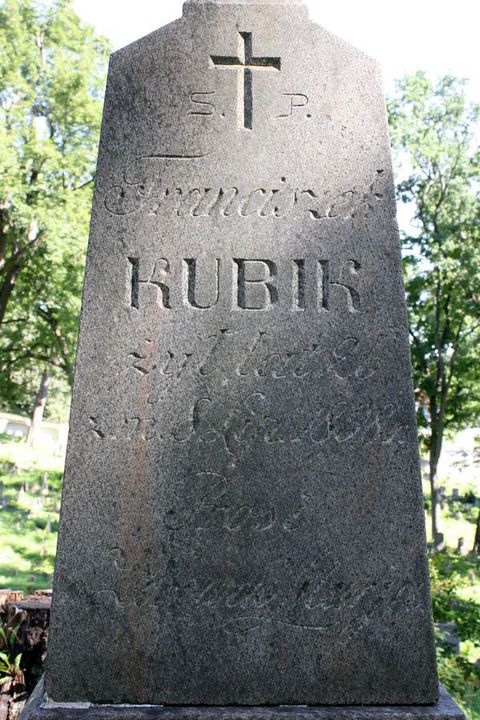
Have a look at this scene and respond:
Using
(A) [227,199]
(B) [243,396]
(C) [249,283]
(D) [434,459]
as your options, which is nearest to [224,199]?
(A) [227,199]

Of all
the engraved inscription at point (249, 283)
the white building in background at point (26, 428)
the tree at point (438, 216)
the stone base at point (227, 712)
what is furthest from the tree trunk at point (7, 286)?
the stone base at point (227, 712)

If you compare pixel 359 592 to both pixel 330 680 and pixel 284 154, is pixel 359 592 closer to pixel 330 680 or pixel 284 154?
pixel 330 680

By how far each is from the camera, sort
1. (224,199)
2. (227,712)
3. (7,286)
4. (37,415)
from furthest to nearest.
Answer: (37,415)
(7,286)
(224,199)
(227,712)

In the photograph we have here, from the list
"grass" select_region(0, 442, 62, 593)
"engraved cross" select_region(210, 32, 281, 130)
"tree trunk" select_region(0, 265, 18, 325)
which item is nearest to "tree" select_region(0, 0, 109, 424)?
"tree trunk" select_region(0, 265, 18, 325)

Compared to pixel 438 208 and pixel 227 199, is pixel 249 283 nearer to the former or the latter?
pixel 227 199

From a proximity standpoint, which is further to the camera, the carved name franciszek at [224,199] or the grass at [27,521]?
the grass at [27,521]

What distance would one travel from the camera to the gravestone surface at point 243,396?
2461 mm

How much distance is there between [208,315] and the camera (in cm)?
263

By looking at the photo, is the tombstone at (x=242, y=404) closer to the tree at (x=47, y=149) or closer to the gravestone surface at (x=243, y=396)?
the gravestone surface at (x=243, y=396)

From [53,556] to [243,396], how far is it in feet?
34.8

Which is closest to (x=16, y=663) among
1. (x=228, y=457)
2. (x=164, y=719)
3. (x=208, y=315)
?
(x=164, y=719)

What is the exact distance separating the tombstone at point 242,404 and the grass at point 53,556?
386cm

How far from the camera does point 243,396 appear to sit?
2.61m

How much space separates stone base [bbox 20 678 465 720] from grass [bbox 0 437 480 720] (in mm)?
3671
